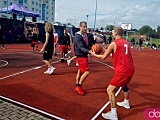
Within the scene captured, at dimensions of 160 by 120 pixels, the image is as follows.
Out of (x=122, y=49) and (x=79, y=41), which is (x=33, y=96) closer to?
(x=79, y=41)

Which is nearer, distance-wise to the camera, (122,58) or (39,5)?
(122,58)

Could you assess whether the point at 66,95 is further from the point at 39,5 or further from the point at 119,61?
the point at 39,5

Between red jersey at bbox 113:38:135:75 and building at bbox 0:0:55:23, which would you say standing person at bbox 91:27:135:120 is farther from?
building at bbox 0:0:55:23

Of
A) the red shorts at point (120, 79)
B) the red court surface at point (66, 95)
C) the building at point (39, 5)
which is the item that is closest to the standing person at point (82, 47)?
the red court surface at point (66, 95)

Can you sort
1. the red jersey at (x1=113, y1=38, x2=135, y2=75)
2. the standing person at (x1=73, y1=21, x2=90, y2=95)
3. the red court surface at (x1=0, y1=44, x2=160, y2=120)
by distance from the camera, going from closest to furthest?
the red jersey at (x1=113, y1=38, x2=135, y2=75), the red court surface at (x1=0, y1=44, x2=160, y2=120), the standing person at (x1=73, y1=21, x2=90, y2=95)

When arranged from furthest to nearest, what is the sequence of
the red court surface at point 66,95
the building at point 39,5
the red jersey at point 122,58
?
the building at point 39,5 < the red court surface at point 66,95 < the red jersey at point 122,58

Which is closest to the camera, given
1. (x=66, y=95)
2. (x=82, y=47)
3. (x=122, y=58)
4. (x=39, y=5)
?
(x=122, y=58)

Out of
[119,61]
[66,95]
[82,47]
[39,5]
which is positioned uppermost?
[39,5]

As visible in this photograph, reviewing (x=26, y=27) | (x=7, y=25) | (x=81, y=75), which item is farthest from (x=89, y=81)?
(x=26, y=27)

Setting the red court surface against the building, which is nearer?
the red court surface

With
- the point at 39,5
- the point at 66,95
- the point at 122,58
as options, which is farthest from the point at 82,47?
the point at 39,5

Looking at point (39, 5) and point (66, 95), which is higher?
point (39, 5)

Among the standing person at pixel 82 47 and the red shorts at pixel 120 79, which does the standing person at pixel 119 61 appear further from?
the standing person at pixel 82 47

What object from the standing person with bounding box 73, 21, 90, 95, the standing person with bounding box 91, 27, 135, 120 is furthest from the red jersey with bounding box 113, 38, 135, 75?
the standing person with bounding box 73, 21, 90, 95
